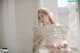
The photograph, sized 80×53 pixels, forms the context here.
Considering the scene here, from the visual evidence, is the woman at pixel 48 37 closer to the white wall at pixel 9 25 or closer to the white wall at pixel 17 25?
the white wall at pixel 17 25

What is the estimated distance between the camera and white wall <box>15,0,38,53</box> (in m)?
1.26

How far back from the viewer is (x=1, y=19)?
127cm

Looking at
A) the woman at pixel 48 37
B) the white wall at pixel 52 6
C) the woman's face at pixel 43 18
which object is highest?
the white wall at pixel 52 6

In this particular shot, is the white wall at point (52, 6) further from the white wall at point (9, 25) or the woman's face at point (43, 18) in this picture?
the white wall at point (9, 25)

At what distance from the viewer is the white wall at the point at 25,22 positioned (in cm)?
126

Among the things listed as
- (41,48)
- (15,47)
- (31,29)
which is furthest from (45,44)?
(15,47)

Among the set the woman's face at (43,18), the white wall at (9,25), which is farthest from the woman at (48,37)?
the white wall at (9,25)

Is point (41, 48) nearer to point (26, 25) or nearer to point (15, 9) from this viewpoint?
point (26, 25)

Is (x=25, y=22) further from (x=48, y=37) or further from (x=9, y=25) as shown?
(x=48, y=37)

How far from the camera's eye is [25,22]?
1268 mm

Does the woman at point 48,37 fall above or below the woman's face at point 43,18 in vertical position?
below

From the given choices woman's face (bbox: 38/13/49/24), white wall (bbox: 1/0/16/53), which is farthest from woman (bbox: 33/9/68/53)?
white wall (bbox: 1/0/16/53)

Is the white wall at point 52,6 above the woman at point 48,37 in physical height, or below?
above

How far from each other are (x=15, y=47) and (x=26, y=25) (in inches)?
10.5
